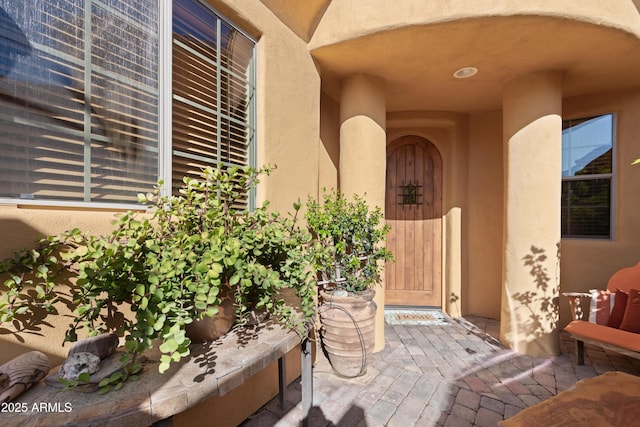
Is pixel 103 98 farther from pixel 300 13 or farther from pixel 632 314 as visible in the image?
pixel 632 314

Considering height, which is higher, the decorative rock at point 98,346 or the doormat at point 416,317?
the decorative rock at point 98,346

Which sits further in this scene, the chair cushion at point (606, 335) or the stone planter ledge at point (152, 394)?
the chair cushion at point (606, 335)

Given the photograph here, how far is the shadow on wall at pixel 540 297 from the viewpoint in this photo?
3.26m

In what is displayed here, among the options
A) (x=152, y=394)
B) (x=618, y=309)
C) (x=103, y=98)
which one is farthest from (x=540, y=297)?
(x=103, y=98)

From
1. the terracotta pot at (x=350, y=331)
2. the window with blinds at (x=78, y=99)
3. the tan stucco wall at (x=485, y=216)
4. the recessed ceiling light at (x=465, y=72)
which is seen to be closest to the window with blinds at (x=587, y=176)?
the tan stucco wall at (x=485, y=216)

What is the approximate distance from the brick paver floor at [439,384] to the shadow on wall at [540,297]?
371mm

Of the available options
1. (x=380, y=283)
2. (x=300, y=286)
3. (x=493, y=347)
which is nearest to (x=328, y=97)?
(x=380, y=283)

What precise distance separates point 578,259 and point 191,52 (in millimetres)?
5371

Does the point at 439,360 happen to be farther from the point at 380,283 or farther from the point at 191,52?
the point at 191,52

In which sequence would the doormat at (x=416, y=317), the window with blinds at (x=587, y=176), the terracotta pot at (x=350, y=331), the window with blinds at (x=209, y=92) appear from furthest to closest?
1. the doormat at (x=416, y=317)
2. the window with blinds at (x=587, y=176)
3. the terracotta pot at (x=350, y=331)
4. the window with blinds at (x=209, y=92)

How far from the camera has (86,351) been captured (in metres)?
1.12

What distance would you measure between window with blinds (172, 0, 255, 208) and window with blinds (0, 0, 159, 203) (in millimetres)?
163

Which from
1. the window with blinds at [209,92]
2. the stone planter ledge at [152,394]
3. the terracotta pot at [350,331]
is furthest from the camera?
the terracotta pot at [350,331]

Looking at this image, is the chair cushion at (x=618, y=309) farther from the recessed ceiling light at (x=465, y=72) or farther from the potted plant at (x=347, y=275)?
the recessed ceiling light at (x=465, y=72)
